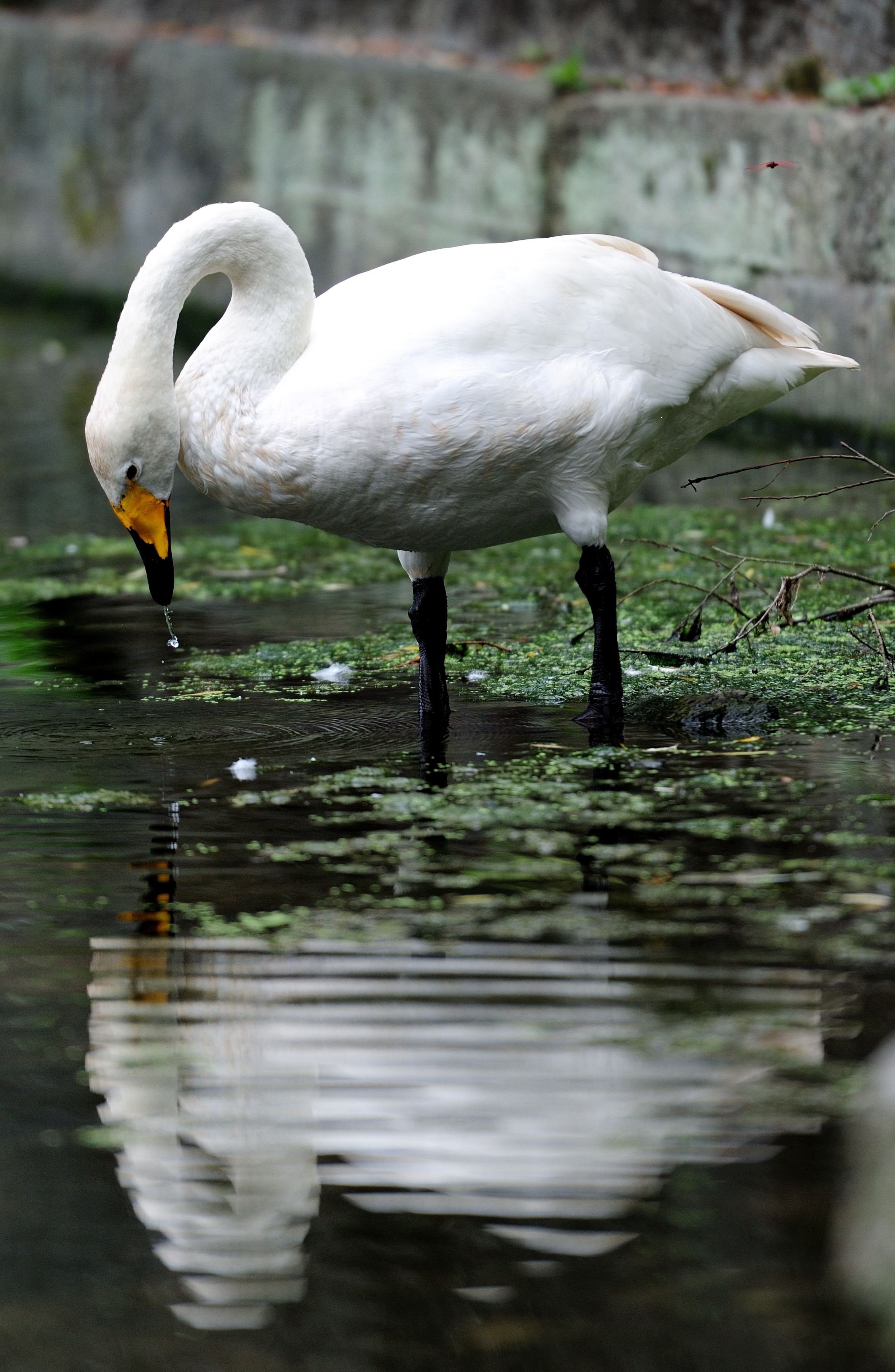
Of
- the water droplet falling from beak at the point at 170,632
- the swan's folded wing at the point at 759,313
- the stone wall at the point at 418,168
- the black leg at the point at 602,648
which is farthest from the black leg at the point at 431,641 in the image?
the stone wall at the point at 418,168

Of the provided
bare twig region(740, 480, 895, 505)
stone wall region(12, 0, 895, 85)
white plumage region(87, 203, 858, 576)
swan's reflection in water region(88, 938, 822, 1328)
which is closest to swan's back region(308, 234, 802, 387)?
white plumage region(87, 203, 858, 576)

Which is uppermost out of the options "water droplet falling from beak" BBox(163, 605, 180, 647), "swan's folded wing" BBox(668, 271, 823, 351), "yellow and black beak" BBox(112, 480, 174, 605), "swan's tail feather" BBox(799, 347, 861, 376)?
"swan's folded wing" BBox(668, 271, 823, 351)

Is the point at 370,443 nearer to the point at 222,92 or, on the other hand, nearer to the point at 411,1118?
the point at 411,1118

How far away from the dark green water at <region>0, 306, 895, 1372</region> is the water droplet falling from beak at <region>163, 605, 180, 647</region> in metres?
0.41

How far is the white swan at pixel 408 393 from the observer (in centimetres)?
446

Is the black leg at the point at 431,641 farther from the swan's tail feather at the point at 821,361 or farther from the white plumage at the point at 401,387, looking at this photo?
the swan's tail feather at the point at 821,361

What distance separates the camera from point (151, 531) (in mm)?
4750

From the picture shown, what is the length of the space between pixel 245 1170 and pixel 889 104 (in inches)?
336

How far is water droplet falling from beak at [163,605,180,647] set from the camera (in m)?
5.16

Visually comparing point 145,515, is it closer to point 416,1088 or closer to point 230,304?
point 230,304

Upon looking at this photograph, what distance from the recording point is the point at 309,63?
13938mm

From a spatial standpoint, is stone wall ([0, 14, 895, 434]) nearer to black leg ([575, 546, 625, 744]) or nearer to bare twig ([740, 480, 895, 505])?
bare twig ([740, 480, 895, 505])

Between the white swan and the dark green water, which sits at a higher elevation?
the white swan

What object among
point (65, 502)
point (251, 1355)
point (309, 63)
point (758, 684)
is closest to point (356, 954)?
point (251, 1355)
